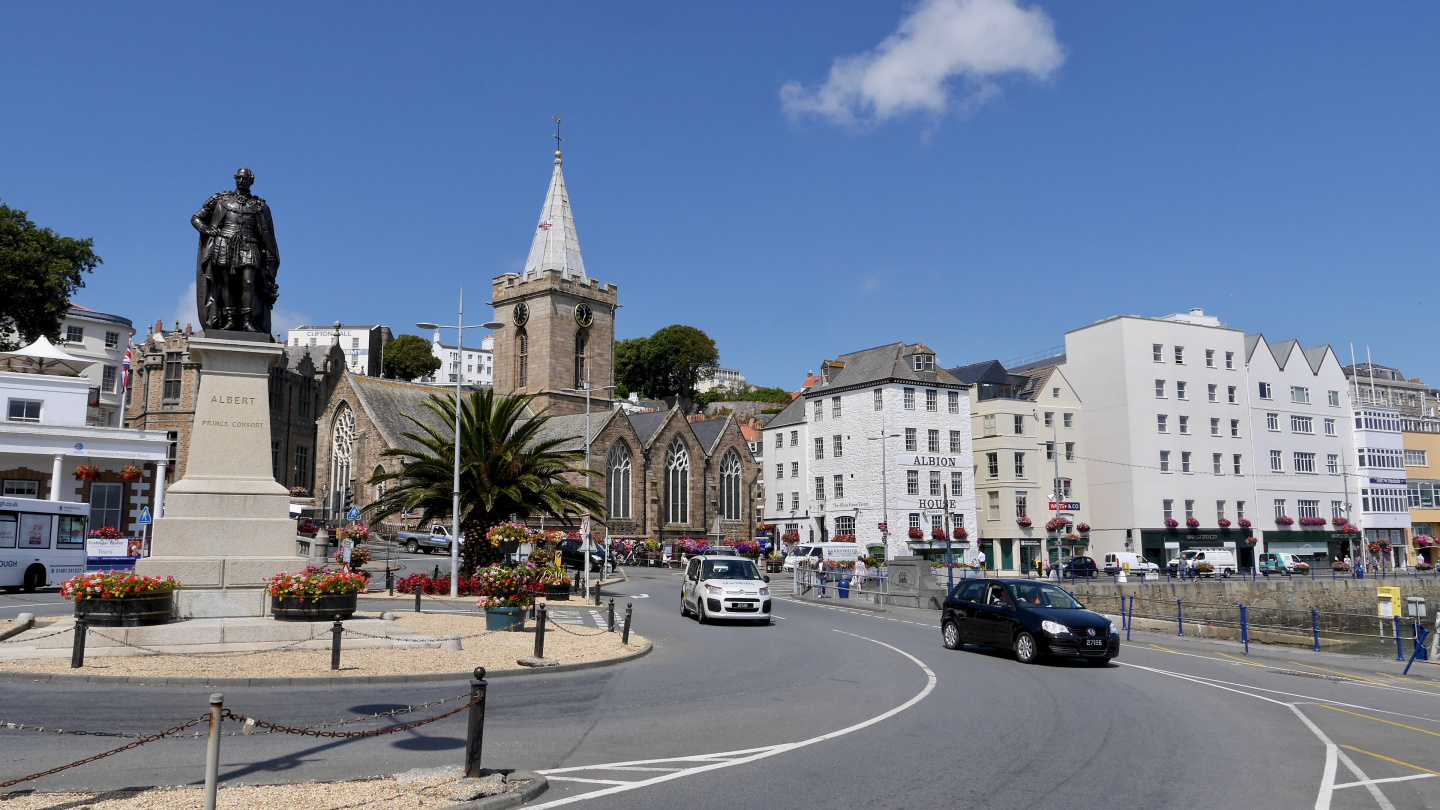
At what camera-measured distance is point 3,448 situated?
41.9 metres

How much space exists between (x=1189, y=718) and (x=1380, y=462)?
238 ft

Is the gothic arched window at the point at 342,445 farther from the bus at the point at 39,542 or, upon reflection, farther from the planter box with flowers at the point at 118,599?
the planter box with flowers at the point at 118,599

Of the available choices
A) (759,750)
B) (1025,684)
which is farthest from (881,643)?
(759,750)

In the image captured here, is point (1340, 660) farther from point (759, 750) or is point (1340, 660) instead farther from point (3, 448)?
point (3, 448)

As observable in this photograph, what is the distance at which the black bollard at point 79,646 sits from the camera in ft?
43.0

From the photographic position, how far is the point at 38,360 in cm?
4906

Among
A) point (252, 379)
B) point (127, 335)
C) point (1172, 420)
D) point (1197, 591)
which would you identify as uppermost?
point (127, 335)

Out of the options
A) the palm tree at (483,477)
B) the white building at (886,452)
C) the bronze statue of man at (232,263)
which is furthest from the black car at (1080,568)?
the bronze statue of man at (232,263)

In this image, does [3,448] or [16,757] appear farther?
[3,448]

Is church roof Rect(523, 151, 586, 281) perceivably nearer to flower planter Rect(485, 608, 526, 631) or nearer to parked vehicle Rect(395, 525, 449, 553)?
parked vehicle Rect(395, 525, 449, 553)

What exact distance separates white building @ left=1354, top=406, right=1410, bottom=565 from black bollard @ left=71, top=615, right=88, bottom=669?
76794 millimetres

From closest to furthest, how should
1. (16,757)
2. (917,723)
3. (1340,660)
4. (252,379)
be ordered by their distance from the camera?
(16,757) < (917,723) < (252,379) < (1340,660)

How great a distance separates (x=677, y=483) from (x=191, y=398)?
32.6 m

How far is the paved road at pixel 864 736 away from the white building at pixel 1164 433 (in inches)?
1839
